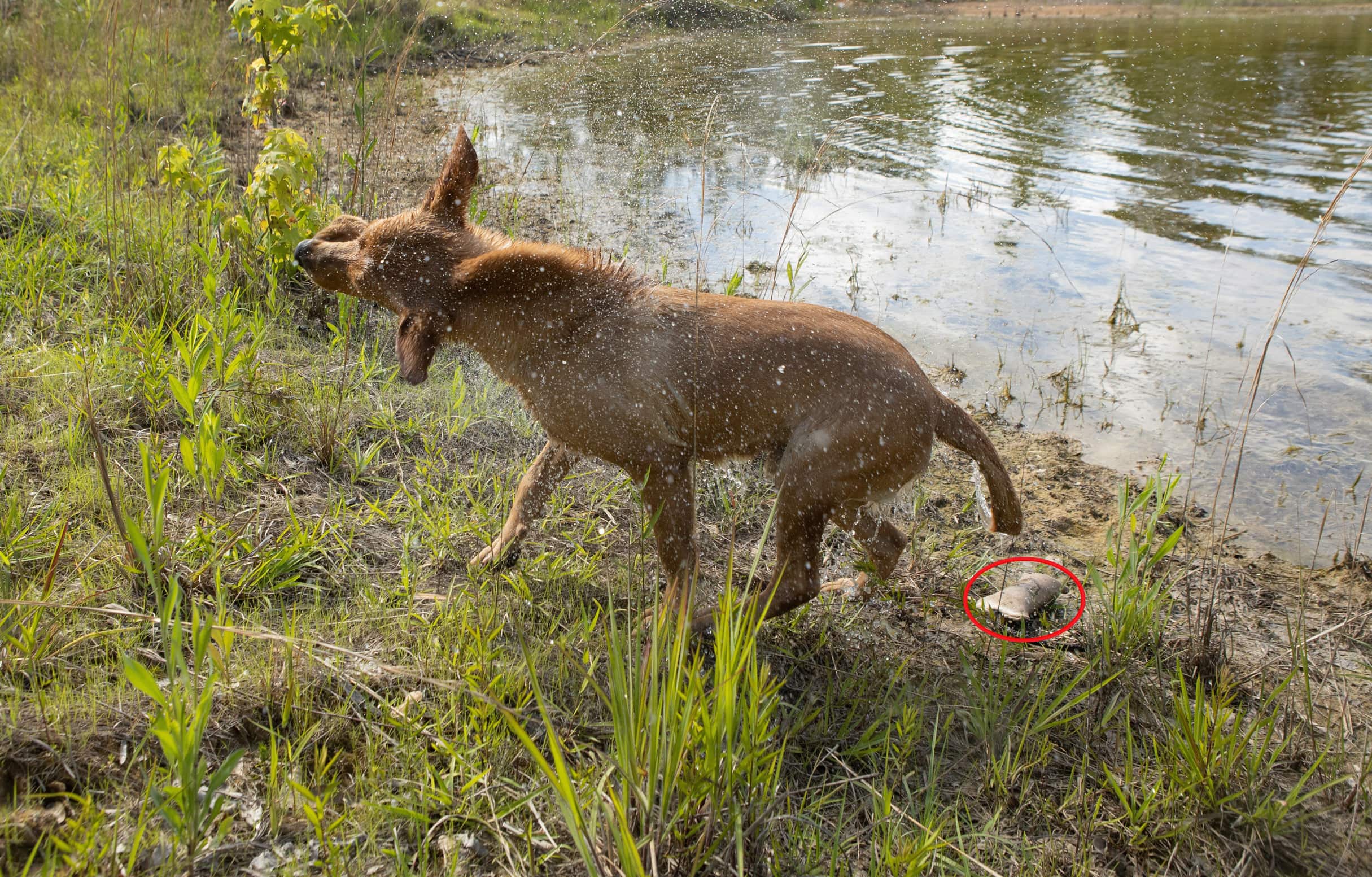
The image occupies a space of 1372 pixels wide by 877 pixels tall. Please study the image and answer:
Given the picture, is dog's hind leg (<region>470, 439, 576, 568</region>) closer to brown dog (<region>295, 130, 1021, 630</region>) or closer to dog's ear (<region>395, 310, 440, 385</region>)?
brown dog (<region>295, 130, 1021, 630</region>)

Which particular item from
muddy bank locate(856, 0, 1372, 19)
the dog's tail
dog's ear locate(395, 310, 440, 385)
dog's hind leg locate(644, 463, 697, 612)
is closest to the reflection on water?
the dog's tail

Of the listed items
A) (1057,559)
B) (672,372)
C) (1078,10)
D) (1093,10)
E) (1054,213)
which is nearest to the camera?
(672,372)

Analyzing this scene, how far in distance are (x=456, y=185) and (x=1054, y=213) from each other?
20.5 feet

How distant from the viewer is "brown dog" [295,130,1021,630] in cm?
304

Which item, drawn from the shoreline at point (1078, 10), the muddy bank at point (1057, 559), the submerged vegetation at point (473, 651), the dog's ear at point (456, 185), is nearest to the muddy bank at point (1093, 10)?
the shoreline at point (1078, 10)

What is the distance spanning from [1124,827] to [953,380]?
10.6 ft

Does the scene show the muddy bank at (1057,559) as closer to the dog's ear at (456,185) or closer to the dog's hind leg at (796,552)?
the dog's hind leg at (796,552)

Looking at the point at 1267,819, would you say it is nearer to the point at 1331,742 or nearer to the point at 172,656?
the point at 1331,742

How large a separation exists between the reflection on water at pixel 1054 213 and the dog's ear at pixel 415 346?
2.53 m

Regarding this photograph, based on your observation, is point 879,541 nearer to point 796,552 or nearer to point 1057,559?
point 796,552

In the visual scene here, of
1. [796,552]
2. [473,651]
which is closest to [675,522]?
[796,552]

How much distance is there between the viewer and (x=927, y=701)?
9.75ft

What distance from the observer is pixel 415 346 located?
3.18 meters

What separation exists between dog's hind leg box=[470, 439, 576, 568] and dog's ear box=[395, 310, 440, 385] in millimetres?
558
